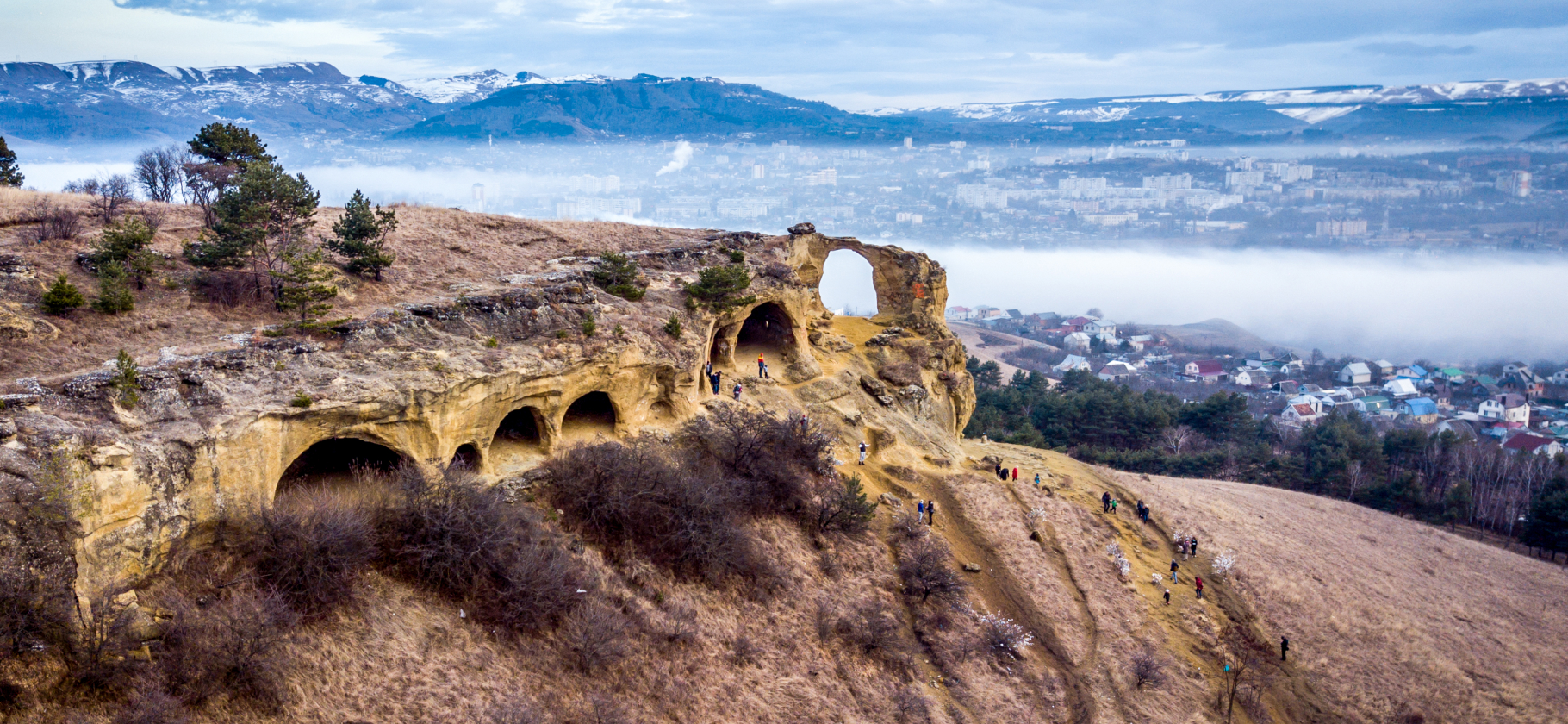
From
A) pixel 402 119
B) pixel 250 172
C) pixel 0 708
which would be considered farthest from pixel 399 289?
pixel 402 119

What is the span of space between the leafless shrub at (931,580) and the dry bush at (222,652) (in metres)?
18.4

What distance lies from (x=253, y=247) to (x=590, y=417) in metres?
11.6

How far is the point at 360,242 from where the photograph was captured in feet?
97.7

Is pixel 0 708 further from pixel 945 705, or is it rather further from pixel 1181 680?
pixel 1181 680

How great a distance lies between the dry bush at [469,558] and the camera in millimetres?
21234

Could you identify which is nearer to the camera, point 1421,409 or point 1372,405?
point 1421,409

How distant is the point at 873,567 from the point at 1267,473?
4394cm

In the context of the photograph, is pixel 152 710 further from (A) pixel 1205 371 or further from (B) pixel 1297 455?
(A) pixel 1205 371

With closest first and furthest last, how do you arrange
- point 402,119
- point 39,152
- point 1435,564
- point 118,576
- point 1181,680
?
point 118,576 < point 1181,680 < point 1435,564 < point 39,152 < point 402,119

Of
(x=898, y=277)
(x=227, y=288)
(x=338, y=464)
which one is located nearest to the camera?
(x=338, y=464)

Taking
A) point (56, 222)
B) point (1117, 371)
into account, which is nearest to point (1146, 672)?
point (56, 222)

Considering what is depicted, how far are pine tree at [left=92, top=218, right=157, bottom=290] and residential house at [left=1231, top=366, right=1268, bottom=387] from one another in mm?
132575

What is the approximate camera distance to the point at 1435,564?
4222 cm

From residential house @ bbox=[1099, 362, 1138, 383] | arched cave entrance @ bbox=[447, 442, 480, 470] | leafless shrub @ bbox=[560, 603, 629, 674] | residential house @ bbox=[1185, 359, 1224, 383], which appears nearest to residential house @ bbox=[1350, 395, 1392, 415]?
residential house @ bbox=[1185, 359, 1224, 383]
